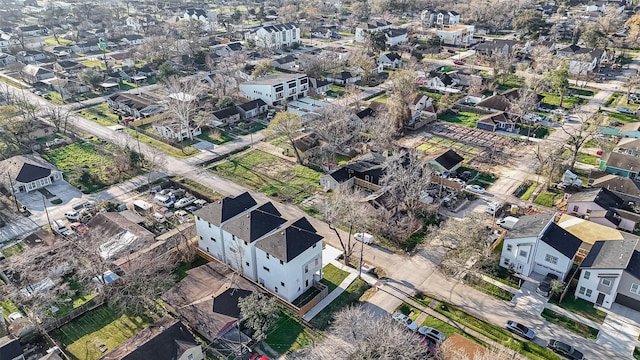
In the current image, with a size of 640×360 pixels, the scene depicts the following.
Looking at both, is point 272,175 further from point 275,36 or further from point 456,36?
point 456,36

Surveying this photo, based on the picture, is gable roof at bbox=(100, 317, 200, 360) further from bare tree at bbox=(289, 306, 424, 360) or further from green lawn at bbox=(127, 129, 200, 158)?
green lawn at bbox=(127, 129, 200, 158)

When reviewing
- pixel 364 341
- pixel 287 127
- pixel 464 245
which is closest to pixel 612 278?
pixel 464 245

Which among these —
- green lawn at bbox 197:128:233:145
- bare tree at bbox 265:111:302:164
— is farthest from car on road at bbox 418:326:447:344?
green lawn at bbox 197:128:233:145

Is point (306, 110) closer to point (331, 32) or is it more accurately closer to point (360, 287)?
point (360, 287)

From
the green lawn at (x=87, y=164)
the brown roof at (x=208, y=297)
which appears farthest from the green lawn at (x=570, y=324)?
the green lawn at (x=87, y=164)

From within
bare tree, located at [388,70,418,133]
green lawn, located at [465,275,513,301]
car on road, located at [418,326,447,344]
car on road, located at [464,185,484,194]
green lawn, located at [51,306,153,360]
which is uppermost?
bare tree, located at [388,70,418,133]

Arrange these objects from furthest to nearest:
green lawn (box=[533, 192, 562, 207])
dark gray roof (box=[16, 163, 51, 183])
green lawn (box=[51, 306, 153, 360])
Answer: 1. dark gray roof (box=[16, 163, 51, 183])
2. green lawn (box=[533, 192, 562, 207])
3. green lawn (box=[51, 306, 153, 360])
